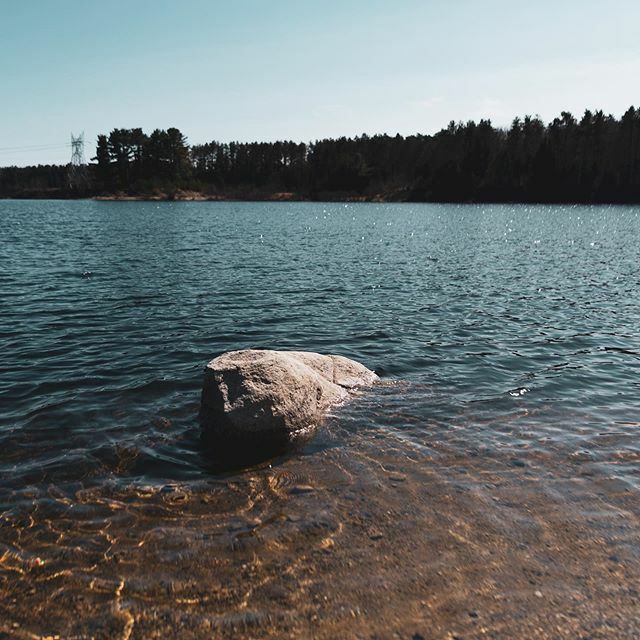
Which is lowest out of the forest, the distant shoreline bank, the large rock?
the large rock

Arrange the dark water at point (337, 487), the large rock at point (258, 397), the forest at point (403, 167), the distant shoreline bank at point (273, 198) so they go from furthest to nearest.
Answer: the distant shoreline bank at point (273, 198)
the forest at point (403, 167)
the large rock at point (258, 397)
the dark water at point (337, 487)

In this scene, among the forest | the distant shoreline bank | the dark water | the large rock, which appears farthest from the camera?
the distant shoreline bank

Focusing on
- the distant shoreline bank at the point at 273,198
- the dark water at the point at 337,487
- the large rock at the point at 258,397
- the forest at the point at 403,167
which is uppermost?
the forest at the point at 403,167

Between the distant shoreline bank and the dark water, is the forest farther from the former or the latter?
the dark water

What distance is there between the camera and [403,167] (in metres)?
177

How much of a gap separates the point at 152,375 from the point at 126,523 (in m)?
6.45

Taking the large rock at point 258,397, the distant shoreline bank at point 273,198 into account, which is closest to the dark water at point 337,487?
the large rock at point 258,397

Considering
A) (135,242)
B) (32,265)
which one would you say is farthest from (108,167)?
(32,265)

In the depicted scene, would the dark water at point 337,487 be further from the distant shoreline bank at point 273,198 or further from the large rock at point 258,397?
the distant shoreline bank at point 273,198

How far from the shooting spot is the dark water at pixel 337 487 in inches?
214

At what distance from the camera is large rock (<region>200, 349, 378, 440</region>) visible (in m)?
9.17

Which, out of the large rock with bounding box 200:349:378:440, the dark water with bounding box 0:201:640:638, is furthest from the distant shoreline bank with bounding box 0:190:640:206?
the large rock with bounding box 200:349:378:440

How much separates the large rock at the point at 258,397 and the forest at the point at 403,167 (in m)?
148

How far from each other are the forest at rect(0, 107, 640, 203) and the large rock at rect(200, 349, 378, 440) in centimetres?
14816
